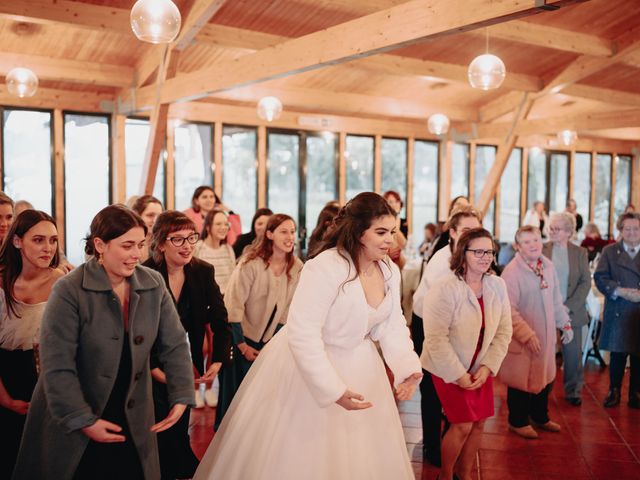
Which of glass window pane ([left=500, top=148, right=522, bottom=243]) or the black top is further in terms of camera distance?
glass window pane ([left=500, top=148, right=522, bottom=243])

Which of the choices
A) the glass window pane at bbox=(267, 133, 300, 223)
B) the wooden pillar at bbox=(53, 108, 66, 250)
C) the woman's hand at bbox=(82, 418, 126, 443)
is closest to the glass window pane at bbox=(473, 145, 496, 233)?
the glass window pane at bbox=(267, 133, 300, 223)

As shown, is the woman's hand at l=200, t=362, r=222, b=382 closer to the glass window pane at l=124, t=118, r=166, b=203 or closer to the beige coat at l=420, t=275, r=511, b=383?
the beige coat at l=420, t=275, r=511, b=383

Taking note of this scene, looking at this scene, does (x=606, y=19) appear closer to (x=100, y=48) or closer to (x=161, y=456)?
(x=100, y=48)

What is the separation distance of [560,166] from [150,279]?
13.8 meters

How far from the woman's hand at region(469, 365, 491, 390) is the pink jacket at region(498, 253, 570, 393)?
0.78 meters

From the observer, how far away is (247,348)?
3570 mm

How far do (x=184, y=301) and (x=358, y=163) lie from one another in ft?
30.4

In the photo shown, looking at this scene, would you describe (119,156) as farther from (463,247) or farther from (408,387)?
(408,387)

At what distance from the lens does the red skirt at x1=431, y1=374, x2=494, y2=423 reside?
306cm

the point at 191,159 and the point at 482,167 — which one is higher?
the point at 482,167

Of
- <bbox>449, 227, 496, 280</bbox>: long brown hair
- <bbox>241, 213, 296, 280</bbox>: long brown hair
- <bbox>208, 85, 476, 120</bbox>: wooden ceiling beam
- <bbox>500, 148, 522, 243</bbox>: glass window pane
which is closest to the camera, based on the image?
<bbox>449, 227, 496, 280</bbox>: long brown hair

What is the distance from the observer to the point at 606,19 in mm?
8016

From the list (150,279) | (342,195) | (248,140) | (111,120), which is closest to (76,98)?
(111,120)

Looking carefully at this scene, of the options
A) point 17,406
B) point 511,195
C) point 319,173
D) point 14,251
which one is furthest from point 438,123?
point 17,406
